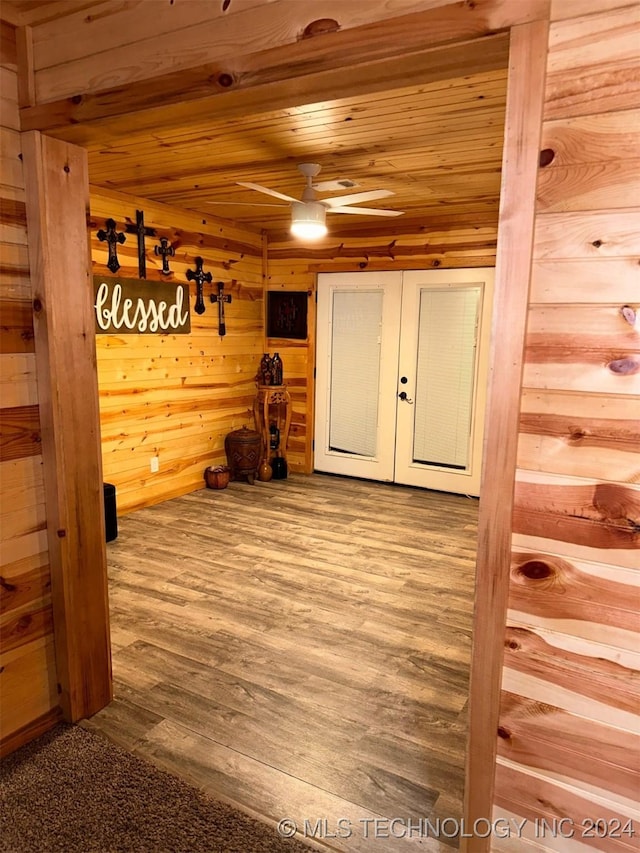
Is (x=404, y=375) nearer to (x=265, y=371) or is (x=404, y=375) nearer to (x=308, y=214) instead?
(x=265, y=371)

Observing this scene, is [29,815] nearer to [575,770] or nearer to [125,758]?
[125,758]

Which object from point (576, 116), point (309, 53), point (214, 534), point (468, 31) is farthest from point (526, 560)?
point (214, 534)

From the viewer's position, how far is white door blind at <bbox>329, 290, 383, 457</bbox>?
5.50 m

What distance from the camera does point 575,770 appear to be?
4.30ft

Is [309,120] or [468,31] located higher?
[309,120]

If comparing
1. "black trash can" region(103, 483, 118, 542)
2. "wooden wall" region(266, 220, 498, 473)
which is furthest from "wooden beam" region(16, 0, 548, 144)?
"wooden wall" region(266, 220, 498, 473)

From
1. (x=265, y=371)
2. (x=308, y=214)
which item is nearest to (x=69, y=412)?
(x=308, y=214)

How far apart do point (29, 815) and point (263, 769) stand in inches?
29.1

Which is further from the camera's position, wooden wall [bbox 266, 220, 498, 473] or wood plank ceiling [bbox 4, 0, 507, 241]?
wooden wall [bbox 266, 220, 498, 473]

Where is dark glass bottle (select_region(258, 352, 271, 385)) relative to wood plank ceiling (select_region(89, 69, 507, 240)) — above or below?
below

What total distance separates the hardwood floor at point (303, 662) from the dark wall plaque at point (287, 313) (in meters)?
2.26

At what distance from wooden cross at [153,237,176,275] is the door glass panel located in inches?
90.8

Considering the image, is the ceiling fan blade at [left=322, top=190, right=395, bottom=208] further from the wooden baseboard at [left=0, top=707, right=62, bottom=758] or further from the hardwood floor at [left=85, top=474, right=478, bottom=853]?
the wooden baseboard at [left=0, top=707, right=62, bottom=758]

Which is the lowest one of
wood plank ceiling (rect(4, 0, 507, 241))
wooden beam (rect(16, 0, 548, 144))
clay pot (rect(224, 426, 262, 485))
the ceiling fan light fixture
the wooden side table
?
clay pot (rect(224, 426, 262, 485))
